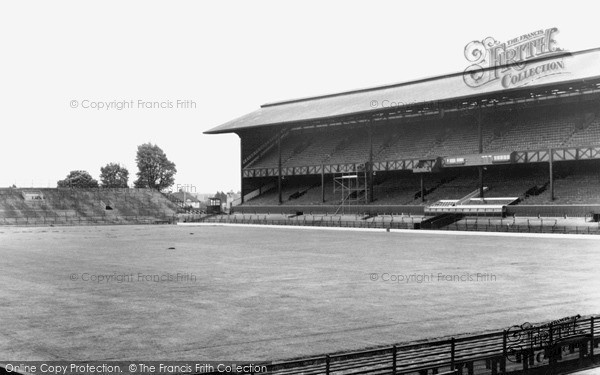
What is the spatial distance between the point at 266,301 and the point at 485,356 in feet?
28.9

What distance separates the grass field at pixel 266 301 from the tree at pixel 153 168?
112m

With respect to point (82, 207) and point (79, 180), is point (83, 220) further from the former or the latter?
point (79, 180)

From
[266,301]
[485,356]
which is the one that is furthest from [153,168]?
[485,356]

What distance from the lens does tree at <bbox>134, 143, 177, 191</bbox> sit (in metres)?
145

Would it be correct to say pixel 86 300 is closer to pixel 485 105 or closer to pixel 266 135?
pixel 485 105

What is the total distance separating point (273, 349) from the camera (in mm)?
13117

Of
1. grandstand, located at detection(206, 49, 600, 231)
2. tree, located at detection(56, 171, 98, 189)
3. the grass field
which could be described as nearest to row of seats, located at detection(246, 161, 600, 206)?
grandstand, located at detection(206, 49, 600, 231)

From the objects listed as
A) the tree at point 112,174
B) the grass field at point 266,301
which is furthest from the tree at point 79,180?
the grass field at point 266,301

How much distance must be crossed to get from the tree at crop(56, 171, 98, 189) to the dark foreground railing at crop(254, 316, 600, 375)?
14227 centimetres

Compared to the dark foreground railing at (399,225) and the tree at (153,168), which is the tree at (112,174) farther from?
the dark foreground railing at (399,225)

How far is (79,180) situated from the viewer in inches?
5723

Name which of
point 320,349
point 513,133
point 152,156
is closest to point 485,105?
point 513,133

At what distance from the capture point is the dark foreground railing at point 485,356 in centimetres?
1058

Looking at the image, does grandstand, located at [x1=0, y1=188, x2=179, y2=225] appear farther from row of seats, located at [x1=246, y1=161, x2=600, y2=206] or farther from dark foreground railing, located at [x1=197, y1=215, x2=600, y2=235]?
row of seats, located at [x1=246, y1=161, x2=600, y2=206]
